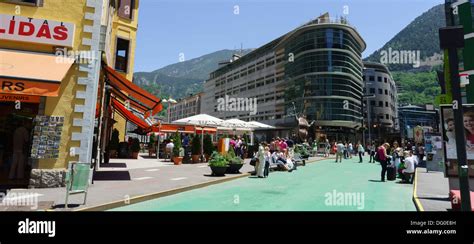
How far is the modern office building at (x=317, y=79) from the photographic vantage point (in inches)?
2296

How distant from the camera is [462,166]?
206 inches

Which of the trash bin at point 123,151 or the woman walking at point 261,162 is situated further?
the trash bin at point 123,151

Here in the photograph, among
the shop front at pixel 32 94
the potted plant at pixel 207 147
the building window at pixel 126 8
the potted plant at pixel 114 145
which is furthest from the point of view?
the building window at pixel 126 8

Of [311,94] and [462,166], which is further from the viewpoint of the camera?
[311,94]

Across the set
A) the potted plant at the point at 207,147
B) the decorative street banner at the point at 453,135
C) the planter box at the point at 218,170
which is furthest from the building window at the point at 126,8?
the decorative street banner at the point at 453,135

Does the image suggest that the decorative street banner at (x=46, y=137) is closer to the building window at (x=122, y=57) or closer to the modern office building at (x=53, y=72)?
the modern office building at (x=53, y=72)

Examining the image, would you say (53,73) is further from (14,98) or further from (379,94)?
(379,94)

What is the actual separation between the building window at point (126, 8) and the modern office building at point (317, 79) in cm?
3581

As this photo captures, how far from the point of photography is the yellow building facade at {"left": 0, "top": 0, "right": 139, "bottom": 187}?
→ 8422mm

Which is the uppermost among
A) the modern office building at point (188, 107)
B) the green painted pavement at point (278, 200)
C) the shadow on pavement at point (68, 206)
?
the modern office building at point (188, 107)

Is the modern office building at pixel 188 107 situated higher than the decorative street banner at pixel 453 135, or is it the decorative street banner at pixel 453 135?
the modern office building at pixel 188 107

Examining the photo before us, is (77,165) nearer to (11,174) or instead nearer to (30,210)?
(30,210)
